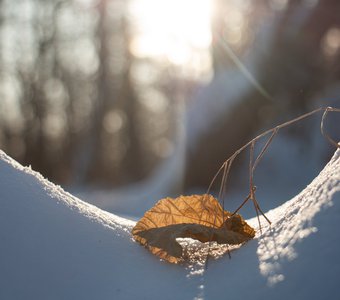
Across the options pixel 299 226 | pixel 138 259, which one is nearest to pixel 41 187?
pixel 138 259

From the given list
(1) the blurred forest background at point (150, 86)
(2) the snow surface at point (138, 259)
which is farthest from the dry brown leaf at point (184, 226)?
(1) the blurred forest background at point (150, 86)

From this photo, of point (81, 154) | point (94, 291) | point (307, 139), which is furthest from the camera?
point (81, 154)

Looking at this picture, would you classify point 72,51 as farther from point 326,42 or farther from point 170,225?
point 170,225

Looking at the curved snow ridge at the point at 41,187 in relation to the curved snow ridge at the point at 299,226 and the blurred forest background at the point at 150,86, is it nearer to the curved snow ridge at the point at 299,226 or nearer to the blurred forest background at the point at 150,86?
the curved snow ridge at the point at 299,226

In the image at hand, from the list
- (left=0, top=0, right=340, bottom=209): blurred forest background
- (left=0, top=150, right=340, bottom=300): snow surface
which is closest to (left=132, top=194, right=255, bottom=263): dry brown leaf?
(left=0, top=150, right=340, bottom=300): snow surface

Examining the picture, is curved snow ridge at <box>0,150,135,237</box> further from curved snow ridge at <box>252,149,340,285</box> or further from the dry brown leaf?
curved snow ridge at <box>252,149,340,285</box>

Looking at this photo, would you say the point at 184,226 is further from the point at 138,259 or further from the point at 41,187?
the point at 41,187

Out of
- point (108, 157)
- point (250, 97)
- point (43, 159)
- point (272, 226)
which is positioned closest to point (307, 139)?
point (250, 97)
